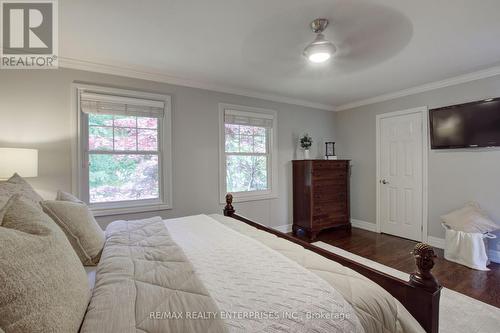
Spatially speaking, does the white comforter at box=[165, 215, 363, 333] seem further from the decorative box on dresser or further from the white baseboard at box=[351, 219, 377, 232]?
the white baseboard at box=[351, 219, 377, 232]

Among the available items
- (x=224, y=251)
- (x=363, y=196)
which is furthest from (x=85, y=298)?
(x=363, y=196)

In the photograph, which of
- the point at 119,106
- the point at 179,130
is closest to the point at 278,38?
the point at 179,130

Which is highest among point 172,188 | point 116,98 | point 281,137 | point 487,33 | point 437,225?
point 487,33

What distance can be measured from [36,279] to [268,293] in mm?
738

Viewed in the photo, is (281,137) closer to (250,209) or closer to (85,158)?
(250,209)

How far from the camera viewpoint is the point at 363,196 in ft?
14.4

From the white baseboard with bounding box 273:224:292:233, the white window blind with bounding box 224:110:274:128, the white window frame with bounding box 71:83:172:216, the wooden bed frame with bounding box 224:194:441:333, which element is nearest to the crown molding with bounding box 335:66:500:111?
the white window blind with bounding box 224:110:274:128

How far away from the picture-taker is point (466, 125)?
3.05m

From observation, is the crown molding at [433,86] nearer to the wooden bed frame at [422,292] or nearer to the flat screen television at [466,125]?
the flat screen television at [466,125]

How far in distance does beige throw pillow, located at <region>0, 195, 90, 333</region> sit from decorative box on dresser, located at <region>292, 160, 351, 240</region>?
3316mm

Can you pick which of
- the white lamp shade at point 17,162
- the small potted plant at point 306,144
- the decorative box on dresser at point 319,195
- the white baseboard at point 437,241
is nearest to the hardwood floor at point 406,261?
the white baseboard at point 437,241

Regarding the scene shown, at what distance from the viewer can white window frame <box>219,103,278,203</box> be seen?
3467 millimetres

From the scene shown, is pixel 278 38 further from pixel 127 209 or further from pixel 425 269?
pixel 127 209

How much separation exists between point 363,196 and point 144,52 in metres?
4.21
